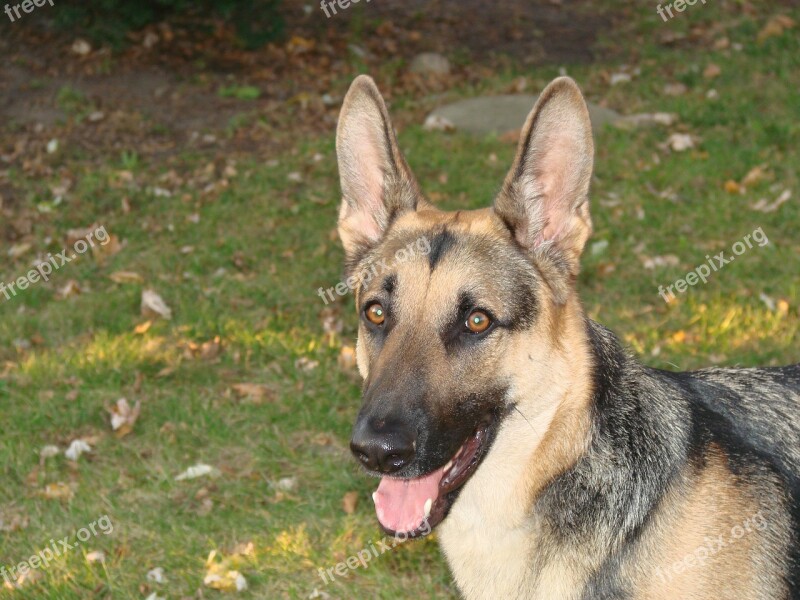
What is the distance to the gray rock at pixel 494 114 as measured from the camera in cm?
1072

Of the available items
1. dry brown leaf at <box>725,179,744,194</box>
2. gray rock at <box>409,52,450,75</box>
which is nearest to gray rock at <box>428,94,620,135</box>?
gray rock at <box>409,52,450,75</box>

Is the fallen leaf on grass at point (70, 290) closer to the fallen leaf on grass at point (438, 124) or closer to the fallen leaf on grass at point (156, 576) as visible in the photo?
the fallen leaf on grass at point (156, 576)

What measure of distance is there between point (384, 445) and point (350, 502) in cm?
237

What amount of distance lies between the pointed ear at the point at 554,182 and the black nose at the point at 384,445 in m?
1.03

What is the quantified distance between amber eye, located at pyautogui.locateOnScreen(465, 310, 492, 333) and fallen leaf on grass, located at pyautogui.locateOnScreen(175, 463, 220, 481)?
2.96 metres

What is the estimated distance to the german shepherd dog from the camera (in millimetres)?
3576

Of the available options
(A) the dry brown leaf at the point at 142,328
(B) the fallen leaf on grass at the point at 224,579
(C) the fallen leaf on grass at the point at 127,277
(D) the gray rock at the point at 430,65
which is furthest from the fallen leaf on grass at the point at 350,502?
(D) the gray rock at the point at 430,65

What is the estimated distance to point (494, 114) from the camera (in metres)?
11.0

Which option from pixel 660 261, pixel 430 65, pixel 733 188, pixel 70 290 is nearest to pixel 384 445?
pixel 660 261

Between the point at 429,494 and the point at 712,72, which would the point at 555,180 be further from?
the point at 712,72

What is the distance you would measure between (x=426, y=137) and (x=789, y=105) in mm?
4203

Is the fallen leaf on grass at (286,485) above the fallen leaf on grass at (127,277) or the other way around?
above

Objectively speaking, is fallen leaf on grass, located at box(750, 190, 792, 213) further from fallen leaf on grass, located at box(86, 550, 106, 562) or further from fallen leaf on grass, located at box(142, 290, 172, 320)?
fallen leaf on grass, located at box(86, 550, 106, 562)

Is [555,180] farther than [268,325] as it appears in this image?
No
